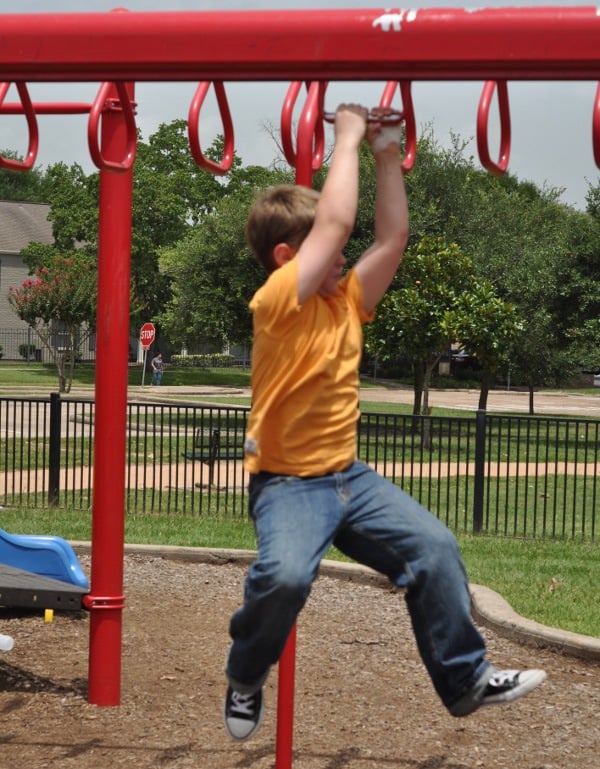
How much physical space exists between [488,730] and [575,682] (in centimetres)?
89

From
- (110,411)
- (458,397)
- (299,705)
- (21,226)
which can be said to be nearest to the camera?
(110,411)

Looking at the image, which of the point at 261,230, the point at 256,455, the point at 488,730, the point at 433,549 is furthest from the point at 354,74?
the point at 488,730

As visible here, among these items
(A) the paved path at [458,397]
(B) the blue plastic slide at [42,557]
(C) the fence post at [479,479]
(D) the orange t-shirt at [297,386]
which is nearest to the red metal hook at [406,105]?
(D) the orange t-shirt at [297,386]

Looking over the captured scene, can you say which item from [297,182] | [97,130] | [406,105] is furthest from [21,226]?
[406,105]

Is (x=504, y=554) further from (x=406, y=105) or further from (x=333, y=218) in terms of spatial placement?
(x=333, y=218)

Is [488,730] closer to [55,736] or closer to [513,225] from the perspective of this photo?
[55,736]

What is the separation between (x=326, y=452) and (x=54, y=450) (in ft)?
27.9

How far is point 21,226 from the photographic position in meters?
66.1

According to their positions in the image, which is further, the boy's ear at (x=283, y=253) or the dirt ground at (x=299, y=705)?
the dirt ground at (x=299, y=705)

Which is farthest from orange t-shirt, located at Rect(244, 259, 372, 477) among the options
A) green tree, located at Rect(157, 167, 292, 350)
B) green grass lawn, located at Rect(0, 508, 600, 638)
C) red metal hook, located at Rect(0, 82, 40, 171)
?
green tree, located at Rect(157, 167, 292, 350)

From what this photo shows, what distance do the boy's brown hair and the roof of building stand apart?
62630 millimetres

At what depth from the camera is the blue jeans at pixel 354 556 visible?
9.85ft

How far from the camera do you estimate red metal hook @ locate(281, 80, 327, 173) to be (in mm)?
3467

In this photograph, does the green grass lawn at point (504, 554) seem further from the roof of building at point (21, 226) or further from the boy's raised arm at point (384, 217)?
the roof of building at point (21, 226)
